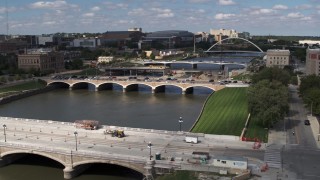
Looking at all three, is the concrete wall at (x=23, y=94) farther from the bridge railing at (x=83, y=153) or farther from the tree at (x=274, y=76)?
the tree at (x=274, y=76)

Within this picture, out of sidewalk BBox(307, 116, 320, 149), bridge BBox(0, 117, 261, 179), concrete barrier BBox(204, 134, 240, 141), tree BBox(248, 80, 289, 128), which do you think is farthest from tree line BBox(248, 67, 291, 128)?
bridge BBox(0, 117, 261, 179)

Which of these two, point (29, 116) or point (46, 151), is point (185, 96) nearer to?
point (29, 116)

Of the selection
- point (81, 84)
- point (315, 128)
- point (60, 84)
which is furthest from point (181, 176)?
point (60, 84)

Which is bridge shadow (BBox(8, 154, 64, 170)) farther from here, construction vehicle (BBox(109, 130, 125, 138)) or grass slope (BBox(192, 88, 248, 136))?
grass slope (BBox(192, 88, 248, 136))

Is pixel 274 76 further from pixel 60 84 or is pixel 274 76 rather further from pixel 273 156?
pixel 60 84

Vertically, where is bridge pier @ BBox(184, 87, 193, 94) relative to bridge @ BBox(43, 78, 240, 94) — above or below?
below

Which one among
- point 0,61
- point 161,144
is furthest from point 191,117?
point 0,61
